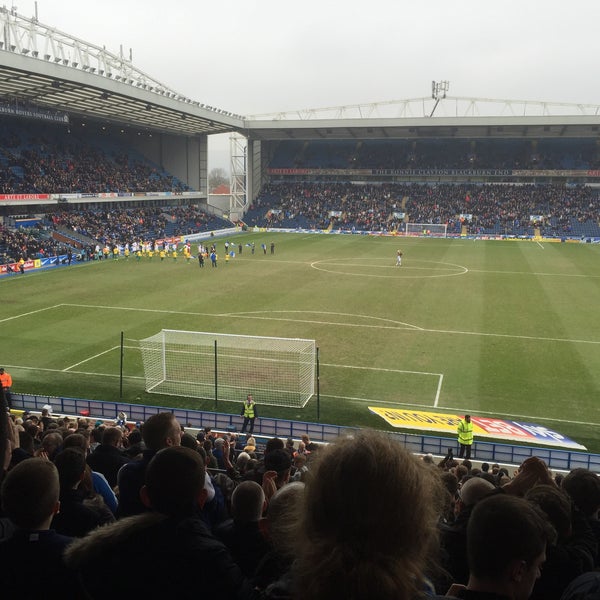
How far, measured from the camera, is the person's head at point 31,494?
10.1 ft

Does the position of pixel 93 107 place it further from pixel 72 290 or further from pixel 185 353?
pixel 185 353

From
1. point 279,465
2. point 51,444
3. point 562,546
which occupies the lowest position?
point 51,444

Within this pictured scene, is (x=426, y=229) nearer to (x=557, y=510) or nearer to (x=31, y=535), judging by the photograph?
(x=557, y=510)

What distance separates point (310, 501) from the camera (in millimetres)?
2047

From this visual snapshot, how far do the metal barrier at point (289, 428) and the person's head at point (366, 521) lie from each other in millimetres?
12431

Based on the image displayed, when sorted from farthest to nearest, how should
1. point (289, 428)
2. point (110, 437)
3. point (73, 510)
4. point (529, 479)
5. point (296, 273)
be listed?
1. point (296, 273)
2. point (289, 428)
3. point (110, 437)
4. point (529, 479)
5. point (73, 510)

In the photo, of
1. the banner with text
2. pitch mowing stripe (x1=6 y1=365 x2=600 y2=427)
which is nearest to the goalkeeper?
pitch mowing stripe (x1=6 y1=365 x2=600 y2=427)

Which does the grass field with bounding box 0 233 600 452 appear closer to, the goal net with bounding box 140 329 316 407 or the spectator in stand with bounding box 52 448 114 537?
the goal net with bounding box 140 329 316 407

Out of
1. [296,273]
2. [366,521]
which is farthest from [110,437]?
[296,273]

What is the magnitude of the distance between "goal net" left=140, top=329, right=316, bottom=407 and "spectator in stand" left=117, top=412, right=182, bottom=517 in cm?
1350

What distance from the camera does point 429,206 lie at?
279 ft

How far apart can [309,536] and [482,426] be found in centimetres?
1602

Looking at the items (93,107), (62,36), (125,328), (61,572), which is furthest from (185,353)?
(93,107)

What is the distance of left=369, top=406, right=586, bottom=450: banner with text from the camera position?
16172mm
